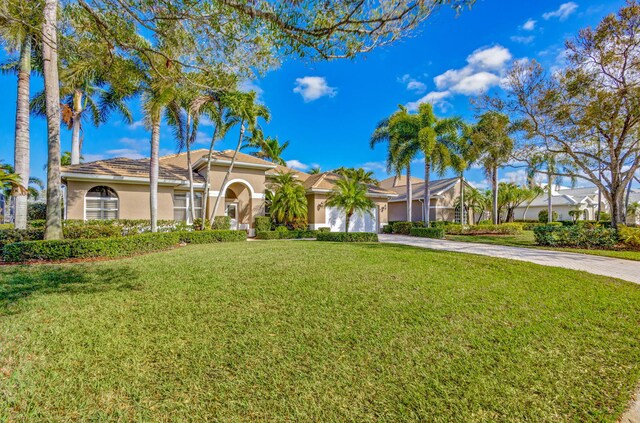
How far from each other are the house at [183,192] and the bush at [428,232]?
4.30 metres

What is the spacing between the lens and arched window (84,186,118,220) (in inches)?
606

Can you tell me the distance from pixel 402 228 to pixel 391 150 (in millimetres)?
6712

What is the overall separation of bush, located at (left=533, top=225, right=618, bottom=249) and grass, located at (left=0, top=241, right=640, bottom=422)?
8.67 metres

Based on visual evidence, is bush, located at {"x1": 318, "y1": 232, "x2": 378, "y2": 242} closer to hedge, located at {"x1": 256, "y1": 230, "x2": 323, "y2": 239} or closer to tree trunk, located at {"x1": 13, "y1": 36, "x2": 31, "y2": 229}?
hedge, located at {"x1": 256, "y1": 230, "x2": 323, "y2": 239}

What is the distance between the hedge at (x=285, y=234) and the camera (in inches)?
715

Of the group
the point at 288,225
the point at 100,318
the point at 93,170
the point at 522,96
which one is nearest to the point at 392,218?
the point at 288,225

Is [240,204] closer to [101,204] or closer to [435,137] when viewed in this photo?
[101,204]

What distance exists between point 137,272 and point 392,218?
26.9 m

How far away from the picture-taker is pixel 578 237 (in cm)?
1412

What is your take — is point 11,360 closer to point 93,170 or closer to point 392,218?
point 93,170

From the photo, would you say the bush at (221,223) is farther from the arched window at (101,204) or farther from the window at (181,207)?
the arched window at (101,204)

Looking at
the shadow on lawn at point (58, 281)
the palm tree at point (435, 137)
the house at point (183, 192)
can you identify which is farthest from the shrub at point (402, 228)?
the shadow on lawn at point (58, 281)

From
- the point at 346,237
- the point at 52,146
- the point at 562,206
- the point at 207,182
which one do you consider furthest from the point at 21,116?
the point at 562,206

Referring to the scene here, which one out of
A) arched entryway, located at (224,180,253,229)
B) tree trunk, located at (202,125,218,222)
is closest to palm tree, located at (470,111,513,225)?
arched entryway, located at (224,180,253,229)
